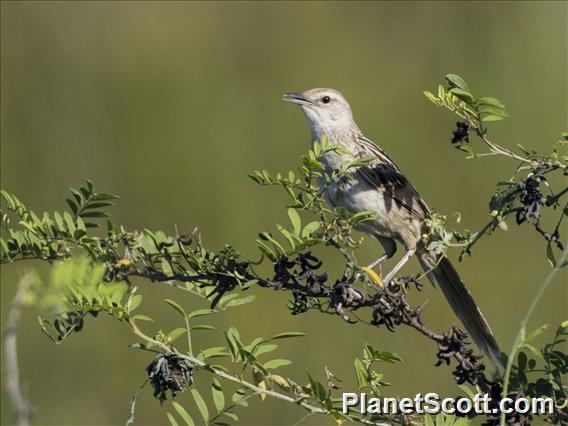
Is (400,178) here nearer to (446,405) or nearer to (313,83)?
(446,405)

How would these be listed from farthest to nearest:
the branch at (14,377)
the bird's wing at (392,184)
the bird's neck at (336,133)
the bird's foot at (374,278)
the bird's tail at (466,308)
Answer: the bird's neck at (336,133) → the bird's wing at (392,184) → the bird's tail at (466,308) → the bird's foot at (374,278) → the branch at (14,377)

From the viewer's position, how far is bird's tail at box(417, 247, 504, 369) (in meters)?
3.53

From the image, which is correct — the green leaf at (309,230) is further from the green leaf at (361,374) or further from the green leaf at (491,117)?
the green leaf at (491,117)

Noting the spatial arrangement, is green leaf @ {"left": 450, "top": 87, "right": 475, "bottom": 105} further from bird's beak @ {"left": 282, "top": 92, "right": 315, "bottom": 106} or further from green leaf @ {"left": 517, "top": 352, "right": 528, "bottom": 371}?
bird's beak @ {"left": 282, "top": 92, "right": 315, "bottom": 106}

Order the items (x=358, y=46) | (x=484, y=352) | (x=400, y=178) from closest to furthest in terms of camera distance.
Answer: (x=484, y=352) → (x=400, y=178) → (x=358, y=46)

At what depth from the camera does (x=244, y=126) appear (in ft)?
22.2

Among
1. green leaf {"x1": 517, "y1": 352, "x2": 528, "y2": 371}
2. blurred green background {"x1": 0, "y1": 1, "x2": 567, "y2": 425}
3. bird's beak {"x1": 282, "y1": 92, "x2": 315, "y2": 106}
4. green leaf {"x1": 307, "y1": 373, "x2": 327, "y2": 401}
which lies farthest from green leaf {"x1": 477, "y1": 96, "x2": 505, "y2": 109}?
blurred green background {"x1": 0, "y1": 1, "x2": 567, "y2": 425}

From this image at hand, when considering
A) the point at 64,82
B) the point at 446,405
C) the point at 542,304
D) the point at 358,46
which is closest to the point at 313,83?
the point at 358,46

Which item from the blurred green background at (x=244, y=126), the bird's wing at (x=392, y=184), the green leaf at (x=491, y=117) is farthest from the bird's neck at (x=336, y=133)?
the green leaf at (x=491, y=117)

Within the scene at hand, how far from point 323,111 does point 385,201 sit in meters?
0.82

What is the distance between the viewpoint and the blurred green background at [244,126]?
5590 mm

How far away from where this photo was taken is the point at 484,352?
3.49 m

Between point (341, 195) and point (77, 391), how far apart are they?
7.49 feet

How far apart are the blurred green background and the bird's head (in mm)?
1145
